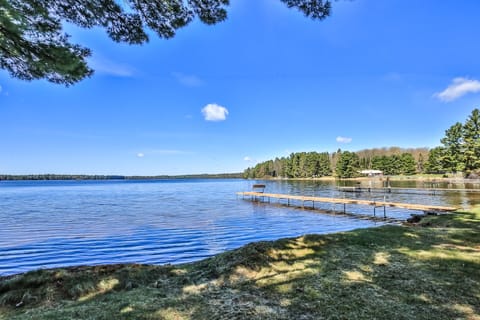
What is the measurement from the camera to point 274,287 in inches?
138

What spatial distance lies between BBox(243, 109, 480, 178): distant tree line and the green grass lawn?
48.7m

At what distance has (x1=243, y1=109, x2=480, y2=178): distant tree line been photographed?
41.9 m

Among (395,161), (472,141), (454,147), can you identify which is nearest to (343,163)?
(395,161)

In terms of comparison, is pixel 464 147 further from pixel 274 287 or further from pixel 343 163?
pixel 274 287

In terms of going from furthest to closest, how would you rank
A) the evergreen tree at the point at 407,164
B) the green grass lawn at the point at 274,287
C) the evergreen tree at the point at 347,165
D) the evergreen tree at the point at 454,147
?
1. the evergreen tree at the point at 347,165
2. the evergreen tree at the point at 407,164
3. the evergreen tree at the point at 454,147
4. the green grass lawn at the point at 274,287

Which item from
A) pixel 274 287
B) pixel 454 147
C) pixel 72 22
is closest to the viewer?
pixel 274 287

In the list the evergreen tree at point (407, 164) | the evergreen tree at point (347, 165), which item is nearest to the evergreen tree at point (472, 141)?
the evergreen tree at point (407, 164)

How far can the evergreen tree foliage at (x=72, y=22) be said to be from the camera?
340cm

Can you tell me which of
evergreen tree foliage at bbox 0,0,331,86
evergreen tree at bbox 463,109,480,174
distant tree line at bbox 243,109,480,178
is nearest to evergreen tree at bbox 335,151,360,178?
distant tree line at bbox 243,109,480,178

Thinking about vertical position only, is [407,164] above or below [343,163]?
below

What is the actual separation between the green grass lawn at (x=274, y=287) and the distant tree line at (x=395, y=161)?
48.7m

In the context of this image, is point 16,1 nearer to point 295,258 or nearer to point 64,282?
point 64,282

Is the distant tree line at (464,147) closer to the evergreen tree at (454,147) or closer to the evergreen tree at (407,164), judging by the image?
the evergreen tree at (454,147)

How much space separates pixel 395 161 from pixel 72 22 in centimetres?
7958
